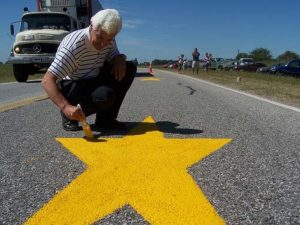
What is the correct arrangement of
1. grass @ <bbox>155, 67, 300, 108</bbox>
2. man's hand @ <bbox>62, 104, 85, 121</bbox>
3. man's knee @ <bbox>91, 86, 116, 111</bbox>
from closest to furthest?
man's hand @ <bbox>62, 104, 85, 121</bbox> → man's knee @ <bbox>91, 86, 116, 111</bbox> → grass @ <bbox>155, 67, 300, 108</bbox>

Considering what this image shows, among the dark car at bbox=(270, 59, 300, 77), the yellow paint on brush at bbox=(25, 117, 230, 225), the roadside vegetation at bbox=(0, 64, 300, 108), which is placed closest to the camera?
the yellow paint on brush at bbox=(25, 117, 230, 225)

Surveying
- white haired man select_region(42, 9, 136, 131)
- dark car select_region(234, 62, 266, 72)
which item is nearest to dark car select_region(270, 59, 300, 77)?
dark car select_region(234, 62, 266, 72)

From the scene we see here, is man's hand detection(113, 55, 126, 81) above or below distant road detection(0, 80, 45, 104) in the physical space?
Result: above

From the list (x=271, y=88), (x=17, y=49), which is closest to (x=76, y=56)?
(x=271, y=88)

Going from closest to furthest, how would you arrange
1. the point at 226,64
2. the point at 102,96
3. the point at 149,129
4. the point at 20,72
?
the point at 102,96
the point at 149,129
the point at 20,72
the point at 226,64

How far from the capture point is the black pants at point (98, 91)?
4.33 meters

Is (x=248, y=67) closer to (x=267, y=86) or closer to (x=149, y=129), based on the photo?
(x=267, y=86)

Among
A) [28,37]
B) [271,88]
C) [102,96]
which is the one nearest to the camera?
[102,96]

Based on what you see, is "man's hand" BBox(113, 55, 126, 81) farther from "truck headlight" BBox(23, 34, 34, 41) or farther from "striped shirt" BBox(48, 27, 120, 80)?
"truck headlight" BBox(23, 34, 34, 41)

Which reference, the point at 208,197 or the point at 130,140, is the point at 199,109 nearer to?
the point at 130,140

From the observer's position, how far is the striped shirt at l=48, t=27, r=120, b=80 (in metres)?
3.94

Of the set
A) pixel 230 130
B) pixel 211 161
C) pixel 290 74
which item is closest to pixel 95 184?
pixel 211 161

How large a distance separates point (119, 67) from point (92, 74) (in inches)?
12.0

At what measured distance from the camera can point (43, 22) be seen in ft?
50.8
